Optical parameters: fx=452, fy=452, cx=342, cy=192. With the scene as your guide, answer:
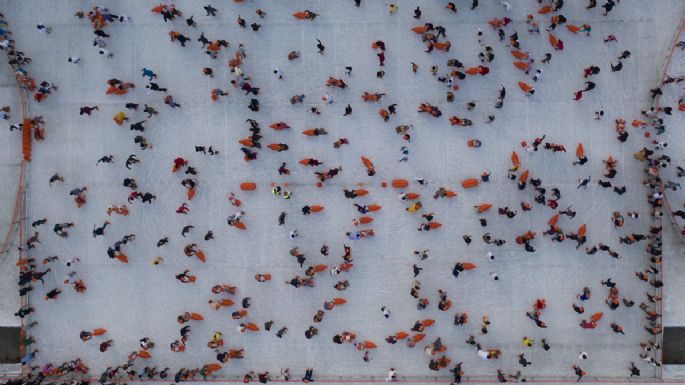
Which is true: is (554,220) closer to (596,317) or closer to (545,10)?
(596,317)

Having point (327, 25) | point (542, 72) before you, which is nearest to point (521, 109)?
point (542, 72)

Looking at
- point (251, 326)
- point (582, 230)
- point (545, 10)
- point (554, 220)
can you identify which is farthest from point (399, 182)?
point (545, 10)

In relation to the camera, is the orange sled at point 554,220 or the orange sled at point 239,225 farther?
the orange sled at point 239,225

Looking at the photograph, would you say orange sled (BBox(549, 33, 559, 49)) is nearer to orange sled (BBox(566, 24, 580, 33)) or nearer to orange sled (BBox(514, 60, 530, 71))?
orange sled (BBox(566, 24, 580, 33))

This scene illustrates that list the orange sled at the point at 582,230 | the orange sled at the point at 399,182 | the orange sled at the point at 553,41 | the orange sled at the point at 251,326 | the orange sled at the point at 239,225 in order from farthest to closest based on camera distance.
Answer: the orange sled at the point at 251,326 < the orange sled at the point at 239,225 < the orange sled at the point at 399,182 < the orange sled at the point at 582,230 < the orange sled at the point at 553,41

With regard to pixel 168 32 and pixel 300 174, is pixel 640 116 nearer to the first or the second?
pixel 300 174

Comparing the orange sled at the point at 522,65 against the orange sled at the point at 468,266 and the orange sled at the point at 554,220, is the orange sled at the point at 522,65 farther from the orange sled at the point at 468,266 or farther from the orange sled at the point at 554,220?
the orange sled at the point at 468,266

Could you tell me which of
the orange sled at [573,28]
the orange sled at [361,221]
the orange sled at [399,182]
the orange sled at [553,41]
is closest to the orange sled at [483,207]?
the orange sled at [399,182]

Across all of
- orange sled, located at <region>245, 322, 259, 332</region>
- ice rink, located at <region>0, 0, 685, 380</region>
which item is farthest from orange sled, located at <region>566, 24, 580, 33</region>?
orange sled, located at <region>245, 322, 259, 332</region>
